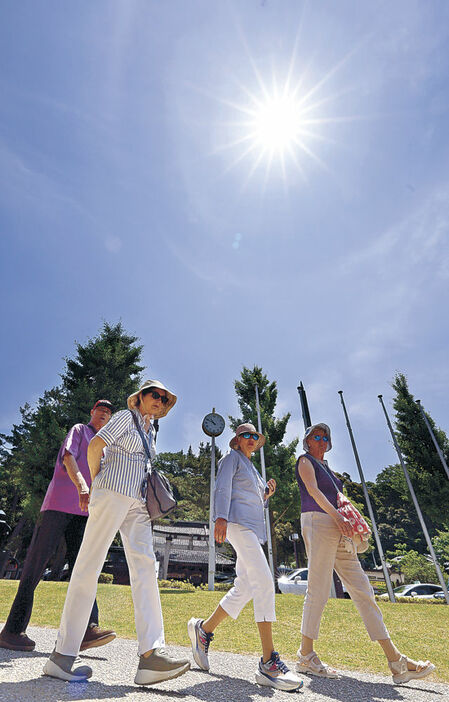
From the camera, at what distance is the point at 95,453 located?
2.39 m

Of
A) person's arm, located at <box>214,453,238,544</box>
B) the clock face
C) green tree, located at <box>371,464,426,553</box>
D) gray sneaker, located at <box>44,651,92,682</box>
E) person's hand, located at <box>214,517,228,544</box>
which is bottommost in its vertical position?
gray sneaker, located at <box>44,651,92,682</box>

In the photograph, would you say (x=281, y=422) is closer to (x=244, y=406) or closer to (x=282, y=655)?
(x=244, y=406)

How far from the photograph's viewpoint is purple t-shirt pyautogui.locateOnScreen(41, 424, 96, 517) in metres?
3.15

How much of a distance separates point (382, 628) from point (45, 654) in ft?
7.94

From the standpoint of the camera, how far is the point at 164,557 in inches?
989

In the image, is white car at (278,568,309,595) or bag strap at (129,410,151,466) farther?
white car at (278,568,309,595)

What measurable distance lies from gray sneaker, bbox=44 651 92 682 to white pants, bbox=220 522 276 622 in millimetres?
1092

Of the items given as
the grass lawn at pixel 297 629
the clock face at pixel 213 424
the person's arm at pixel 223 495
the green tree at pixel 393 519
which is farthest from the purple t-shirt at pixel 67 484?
the green tree at pixel 393 519

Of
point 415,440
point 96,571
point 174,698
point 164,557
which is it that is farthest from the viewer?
point 164,557

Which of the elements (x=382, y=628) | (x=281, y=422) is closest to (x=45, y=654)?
(x=382, y=628)

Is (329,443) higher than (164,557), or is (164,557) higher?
(164,557)

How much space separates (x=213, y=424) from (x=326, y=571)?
13.1 meters

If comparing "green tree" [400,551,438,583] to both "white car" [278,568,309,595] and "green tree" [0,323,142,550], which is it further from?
"green tree" [0,323,142,550]

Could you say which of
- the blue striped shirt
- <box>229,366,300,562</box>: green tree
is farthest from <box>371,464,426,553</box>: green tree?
the blue striped shirt
